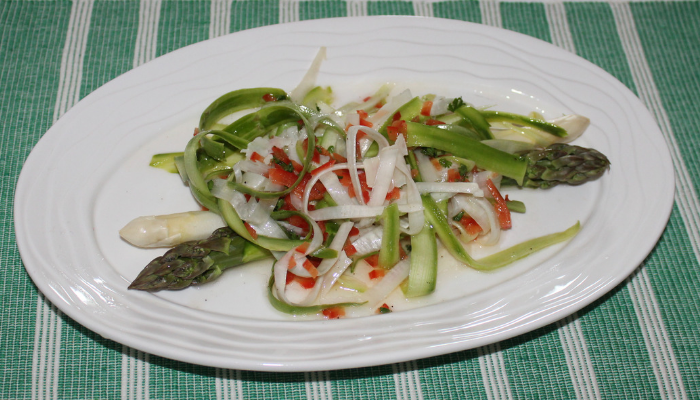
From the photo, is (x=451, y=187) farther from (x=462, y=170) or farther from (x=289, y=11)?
(x=289, y=11)

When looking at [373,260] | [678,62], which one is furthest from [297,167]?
[678,62]

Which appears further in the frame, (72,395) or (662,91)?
(662,91)

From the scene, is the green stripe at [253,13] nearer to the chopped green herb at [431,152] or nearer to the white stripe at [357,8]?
the white stripe at [357,8]

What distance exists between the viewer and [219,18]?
4078 mm

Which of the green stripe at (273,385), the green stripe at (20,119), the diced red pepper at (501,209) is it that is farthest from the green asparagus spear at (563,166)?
the green stripe at (20,119)

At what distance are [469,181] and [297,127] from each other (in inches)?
45.4

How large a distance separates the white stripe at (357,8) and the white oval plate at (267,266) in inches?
22.9

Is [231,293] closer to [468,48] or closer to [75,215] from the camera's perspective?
[75,215]

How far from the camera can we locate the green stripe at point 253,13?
406cm

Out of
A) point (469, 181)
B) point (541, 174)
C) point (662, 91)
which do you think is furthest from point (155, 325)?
point (662, 91)

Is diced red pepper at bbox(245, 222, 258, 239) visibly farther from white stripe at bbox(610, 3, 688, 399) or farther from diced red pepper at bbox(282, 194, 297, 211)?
white stripe at bbox(610, 3, 688, 399)

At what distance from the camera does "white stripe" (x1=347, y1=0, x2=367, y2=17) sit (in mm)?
4121

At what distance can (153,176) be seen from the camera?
3221 millimetres

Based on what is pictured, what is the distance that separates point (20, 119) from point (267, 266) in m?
2.11
